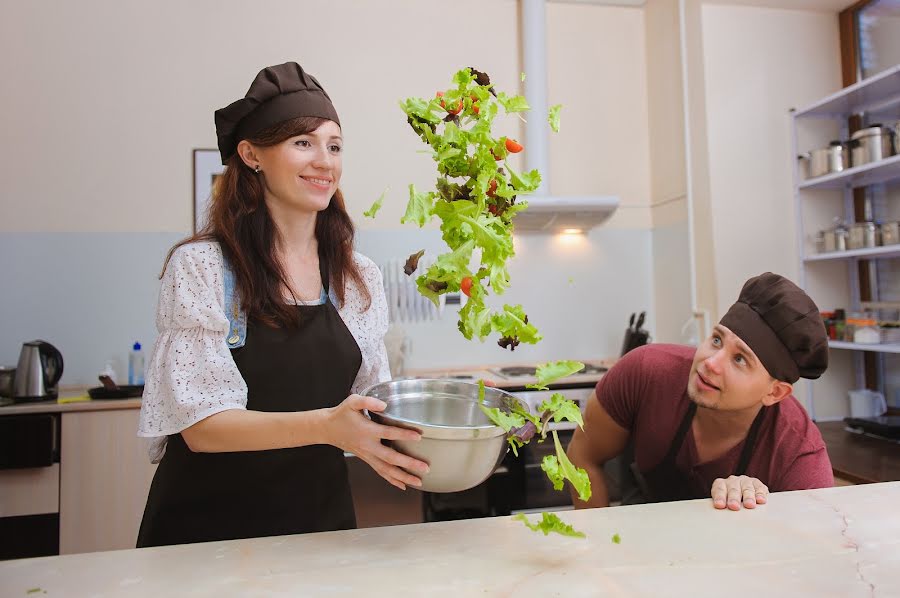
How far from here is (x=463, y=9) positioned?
3.34 m

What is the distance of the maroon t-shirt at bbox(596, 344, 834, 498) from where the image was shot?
132cm

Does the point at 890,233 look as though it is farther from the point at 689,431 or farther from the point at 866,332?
the point at 689,431

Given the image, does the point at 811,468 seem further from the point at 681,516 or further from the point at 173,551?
the point at 173,551

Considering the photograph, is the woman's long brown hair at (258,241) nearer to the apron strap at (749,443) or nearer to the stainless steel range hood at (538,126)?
the apron strap at (749,443)

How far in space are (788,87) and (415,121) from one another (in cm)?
293

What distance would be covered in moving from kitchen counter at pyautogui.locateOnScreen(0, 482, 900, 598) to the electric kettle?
198 cm

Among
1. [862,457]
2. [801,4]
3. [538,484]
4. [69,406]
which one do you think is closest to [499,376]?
[538,484]

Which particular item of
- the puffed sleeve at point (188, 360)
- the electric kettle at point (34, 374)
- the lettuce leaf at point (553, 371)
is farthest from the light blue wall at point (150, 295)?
the lettuce leaf at point (553, 371)

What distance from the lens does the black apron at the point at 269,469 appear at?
1.20 meters

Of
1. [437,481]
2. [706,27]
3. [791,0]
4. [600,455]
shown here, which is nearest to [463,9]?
[706,27]

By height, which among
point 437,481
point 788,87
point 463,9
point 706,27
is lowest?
point 437,481

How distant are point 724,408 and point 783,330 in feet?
0.68

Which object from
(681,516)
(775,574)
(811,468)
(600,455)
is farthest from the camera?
(600,455)

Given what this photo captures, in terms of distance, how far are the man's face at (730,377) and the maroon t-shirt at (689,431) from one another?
0.09 meters
